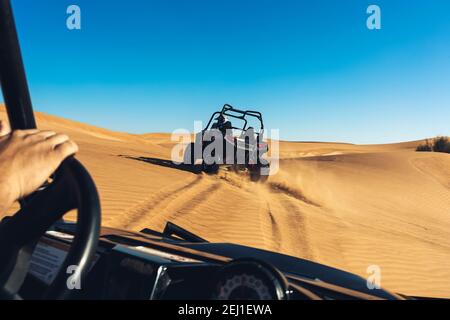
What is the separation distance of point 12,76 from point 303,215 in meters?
8.57

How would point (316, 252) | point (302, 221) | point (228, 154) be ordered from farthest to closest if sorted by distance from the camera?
point (228, 154) < point (302, 221) < point (316, 252)

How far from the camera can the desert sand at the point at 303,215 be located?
272 inches

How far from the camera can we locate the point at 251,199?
34.4 ft

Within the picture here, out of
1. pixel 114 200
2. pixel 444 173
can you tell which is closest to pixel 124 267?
pixel 114 200

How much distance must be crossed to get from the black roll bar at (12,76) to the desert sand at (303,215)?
217 inches

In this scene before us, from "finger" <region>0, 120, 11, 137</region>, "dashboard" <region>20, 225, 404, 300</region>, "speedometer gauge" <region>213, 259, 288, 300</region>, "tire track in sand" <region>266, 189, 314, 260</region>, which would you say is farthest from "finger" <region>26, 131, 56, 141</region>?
"tire track in sand" <region>266, 189, 314, 260</region>

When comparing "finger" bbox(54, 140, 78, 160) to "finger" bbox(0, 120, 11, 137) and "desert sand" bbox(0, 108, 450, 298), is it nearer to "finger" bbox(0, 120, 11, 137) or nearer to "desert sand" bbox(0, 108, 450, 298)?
"finger" bbox(0, 120, 11, 137)

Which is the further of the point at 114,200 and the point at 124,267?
the point at 114,200

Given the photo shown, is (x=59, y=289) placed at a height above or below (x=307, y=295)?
above

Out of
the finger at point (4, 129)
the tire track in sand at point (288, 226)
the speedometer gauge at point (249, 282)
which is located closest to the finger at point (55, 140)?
the finger at point (4, 129)

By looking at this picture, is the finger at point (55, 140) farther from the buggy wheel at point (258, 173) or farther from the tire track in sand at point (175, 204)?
the buggy wheel at point (258, 173)

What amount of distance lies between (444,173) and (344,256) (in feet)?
61.5

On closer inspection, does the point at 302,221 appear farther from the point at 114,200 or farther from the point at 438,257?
the point at 114,200

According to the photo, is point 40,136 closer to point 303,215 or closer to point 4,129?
point 4,129
